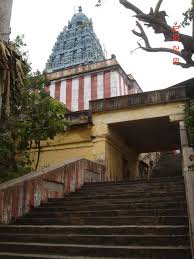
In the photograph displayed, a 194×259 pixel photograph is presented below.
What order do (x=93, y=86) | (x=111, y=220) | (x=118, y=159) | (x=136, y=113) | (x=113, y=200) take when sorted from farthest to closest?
(x=93, y=86) < (x=118, y=159) < (x=136, y=113) < (x=113, y=200) < (x=111, y=220)

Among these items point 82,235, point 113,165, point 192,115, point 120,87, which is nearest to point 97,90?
point 120,87

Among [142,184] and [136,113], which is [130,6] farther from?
[142,184]

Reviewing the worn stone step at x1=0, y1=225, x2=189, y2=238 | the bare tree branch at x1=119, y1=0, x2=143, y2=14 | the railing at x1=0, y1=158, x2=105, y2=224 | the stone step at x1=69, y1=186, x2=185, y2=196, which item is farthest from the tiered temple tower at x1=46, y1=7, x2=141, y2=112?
the worn stone step at x1=0, y1=225, x2=189, y2=238

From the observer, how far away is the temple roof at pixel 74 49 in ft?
129

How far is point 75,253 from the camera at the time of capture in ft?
16.5

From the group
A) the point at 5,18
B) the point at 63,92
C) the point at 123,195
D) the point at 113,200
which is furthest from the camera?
the point at 63,92

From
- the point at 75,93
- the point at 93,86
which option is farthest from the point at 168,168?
the point at 75,93

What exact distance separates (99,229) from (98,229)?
19 mm

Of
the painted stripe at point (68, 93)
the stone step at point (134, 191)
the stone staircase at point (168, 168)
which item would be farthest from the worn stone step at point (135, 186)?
the painted stripe at point (68, 93)

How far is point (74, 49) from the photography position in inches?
1583

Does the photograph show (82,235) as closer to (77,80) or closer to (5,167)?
(5,167)

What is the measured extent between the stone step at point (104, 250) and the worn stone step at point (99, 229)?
0.50 m

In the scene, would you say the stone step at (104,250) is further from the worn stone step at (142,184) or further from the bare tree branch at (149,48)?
the bare tree branch at (149,48)

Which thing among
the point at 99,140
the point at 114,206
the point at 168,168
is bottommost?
the point at 114,206
